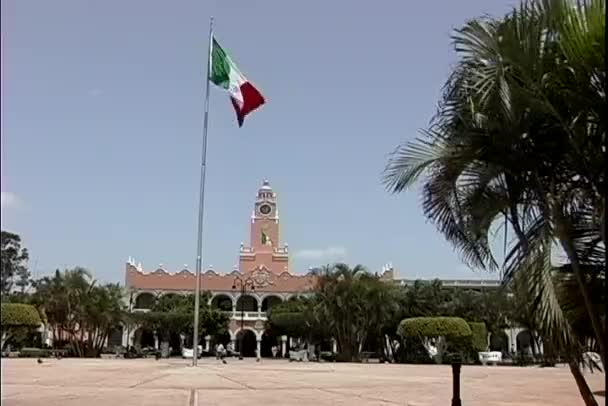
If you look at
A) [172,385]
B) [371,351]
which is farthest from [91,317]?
[172,385]

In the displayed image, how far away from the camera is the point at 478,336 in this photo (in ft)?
188

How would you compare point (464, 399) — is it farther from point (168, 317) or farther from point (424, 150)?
point (168, 317)

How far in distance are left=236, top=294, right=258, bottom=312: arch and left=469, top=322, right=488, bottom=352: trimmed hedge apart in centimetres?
2727

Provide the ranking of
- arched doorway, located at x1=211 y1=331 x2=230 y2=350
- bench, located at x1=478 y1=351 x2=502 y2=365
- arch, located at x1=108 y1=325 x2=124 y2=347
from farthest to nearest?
arched doorway, located at x1=211 y1=331 x2=230 y2=350, arch, located at x1=108 y1=325 x2=124 y2=347, bench, located at x1=478 y1=351 x2=502 y2=365

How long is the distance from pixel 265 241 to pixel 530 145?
83.5 meters

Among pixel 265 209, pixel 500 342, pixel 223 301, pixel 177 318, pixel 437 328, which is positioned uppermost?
pixel 265 209

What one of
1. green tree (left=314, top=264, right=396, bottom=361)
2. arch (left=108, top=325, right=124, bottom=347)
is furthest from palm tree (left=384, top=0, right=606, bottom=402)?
arch (left=108, top=325, right=124, bottom=347)

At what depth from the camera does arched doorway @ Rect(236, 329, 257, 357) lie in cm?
7475

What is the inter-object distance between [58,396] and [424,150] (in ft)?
38.8

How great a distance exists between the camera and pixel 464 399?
1733cm

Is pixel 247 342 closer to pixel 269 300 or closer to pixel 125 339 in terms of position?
pixel 269 300

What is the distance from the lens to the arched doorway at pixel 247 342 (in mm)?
74750

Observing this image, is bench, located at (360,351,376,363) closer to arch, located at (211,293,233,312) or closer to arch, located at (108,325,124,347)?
arch, located at (211,293,233,312)

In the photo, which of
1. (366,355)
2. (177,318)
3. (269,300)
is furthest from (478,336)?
(269,300)
